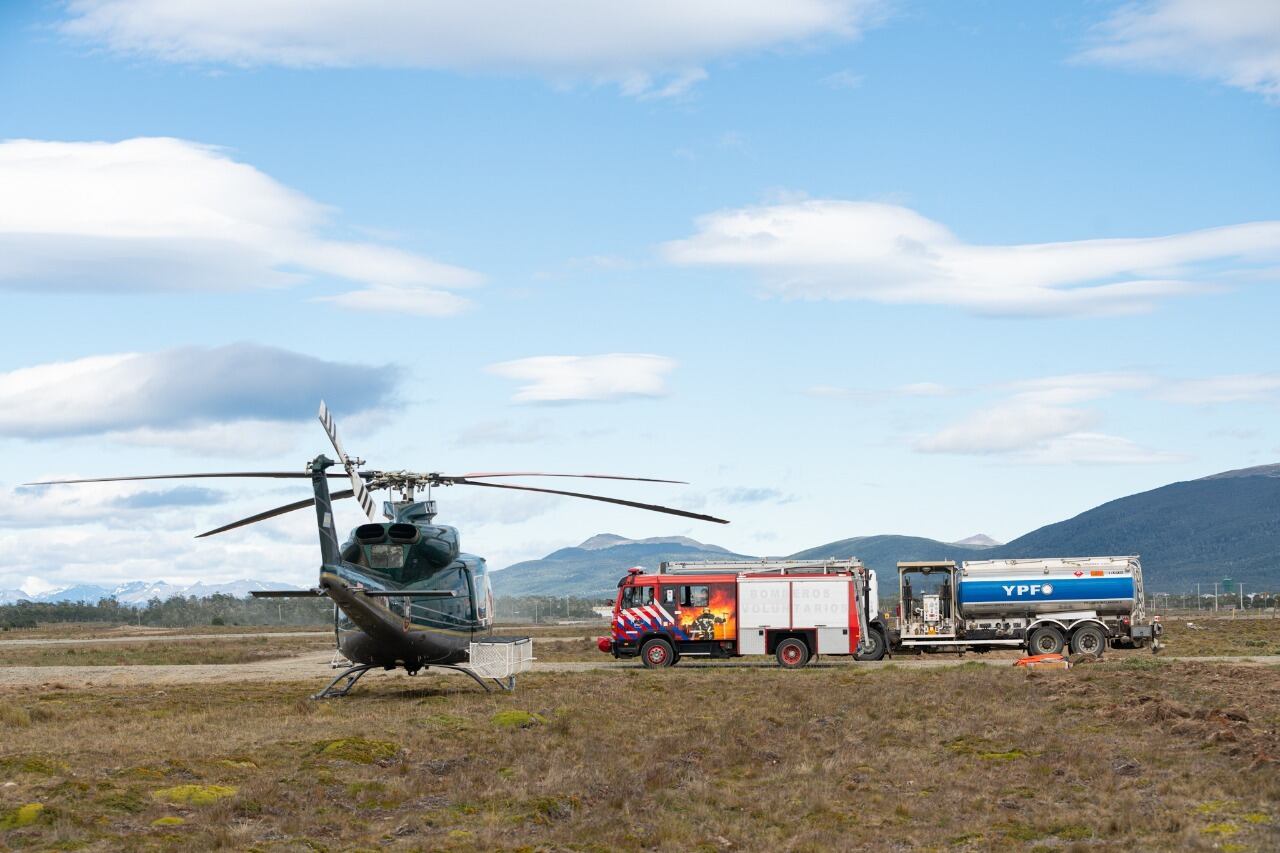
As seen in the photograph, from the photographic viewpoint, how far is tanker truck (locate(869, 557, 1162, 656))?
39.9 meters

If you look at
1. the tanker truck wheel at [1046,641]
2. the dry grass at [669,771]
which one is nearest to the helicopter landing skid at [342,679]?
the dry grass at [669,771]

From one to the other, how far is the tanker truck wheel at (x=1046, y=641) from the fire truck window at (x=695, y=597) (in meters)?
10.3

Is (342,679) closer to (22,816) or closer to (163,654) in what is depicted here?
(22,816)

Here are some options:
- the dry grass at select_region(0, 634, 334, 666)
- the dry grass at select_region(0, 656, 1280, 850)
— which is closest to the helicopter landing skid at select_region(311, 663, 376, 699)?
the dry grass at select_region(0, 656, 1280, 850)

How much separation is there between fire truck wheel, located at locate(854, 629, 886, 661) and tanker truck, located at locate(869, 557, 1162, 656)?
0.19 m

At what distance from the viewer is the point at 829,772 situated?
16.1m

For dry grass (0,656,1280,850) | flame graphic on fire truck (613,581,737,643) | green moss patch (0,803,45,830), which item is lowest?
dry grass (0,656,1280,850)

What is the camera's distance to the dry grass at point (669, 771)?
491 inches

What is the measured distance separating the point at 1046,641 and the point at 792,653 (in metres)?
8.39

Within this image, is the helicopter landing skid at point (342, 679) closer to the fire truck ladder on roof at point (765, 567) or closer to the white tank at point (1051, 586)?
the fire truck ladder on roof at point (765, 567)

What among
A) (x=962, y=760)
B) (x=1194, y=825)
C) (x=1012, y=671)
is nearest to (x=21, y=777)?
(x=962, y=760)

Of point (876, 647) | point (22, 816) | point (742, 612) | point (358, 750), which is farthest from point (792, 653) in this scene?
point (22, 816)

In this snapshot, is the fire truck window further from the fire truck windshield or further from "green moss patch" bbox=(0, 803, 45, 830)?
"green moss patch" bbox=(0, 803, 45, 830)

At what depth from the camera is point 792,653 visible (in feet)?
123
